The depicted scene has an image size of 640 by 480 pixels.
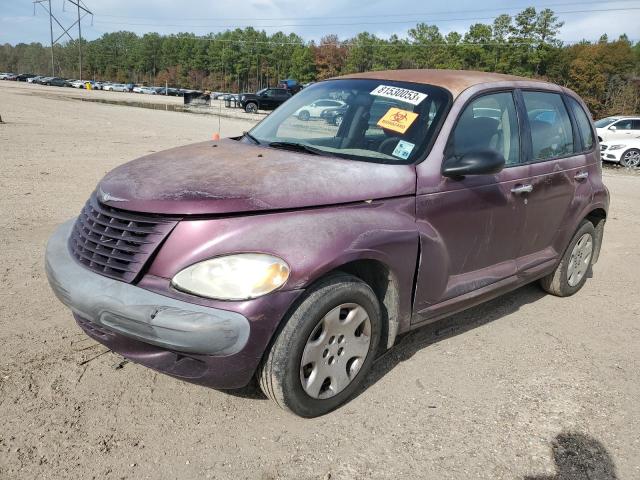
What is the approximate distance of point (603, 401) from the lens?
10.6 ft

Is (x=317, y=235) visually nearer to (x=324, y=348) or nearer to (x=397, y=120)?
(x=324, y=348)

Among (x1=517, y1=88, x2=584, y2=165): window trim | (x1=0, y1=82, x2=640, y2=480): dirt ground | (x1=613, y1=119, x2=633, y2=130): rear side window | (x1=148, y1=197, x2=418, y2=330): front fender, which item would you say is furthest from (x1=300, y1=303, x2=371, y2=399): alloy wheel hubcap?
(x1=613, y1=119, x2=633, y2=130): rear side window

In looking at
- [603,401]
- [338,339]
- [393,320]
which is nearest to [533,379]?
[603,401]

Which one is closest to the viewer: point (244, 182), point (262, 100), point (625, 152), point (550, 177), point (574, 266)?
point (244, 182)

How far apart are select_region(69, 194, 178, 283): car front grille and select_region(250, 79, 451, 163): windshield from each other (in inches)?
48.1

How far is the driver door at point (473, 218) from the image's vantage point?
3209mm

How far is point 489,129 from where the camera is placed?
3713 mm

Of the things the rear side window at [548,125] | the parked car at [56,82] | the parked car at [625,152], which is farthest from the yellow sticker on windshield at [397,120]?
the parked car at [56,82]

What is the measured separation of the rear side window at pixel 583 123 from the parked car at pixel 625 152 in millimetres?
14178

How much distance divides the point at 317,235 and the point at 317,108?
1.60m

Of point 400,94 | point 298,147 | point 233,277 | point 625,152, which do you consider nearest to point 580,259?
point 400,94

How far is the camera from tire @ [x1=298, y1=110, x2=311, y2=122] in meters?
3.84

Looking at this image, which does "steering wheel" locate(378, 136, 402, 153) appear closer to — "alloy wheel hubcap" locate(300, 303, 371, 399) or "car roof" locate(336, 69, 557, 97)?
"car roof" locate(336, 69, 557, 97)

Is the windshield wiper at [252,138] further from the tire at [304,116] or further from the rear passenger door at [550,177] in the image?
the rear passenger door at [550,177]
